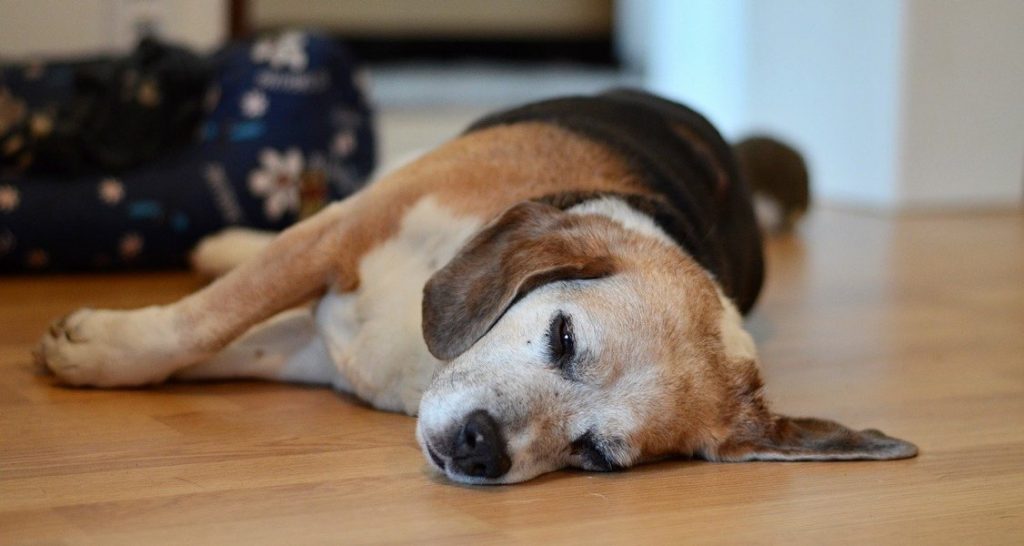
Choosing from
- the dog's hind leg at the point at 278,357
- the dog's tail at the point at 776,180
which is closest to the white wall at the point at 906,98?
the dog's tail at the point at 776,180

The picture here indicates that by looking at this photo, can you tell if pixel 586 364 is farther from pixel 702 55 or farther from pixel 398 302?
pixel 702 55

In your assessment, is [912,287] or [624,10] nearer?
[912,287]

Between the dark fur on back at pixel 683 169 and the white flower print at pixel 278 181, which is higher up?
the dark fur on back at pixel 683 169

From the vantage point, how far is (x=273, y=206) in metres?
3.95

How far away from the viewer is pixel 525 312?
198cm

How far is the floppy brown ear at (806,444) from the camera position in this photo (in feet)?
6.73

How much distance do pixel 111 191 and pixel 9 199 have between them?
0.98ft

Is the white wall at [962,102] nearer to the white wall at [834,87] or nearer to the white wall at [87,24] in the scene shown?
the white wall at [834,87]

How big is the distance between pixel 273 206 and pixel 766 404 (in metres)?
2.31

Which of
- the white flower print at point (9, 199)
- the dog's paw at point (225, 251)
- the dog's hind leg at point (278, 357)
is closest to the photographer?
the dog's hind leg at point (278, 357)

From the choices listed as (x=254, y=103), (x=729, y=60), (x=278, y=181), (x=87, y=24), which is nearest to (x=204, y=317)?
(x=278, y=181)

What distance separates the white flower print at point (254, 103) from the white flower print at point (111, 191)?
501mm

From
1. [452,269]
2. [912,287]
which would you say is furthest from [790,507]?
[912,287]

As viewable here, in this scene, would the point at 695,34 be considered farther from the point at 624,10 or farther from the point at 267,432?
the point at 267,432
